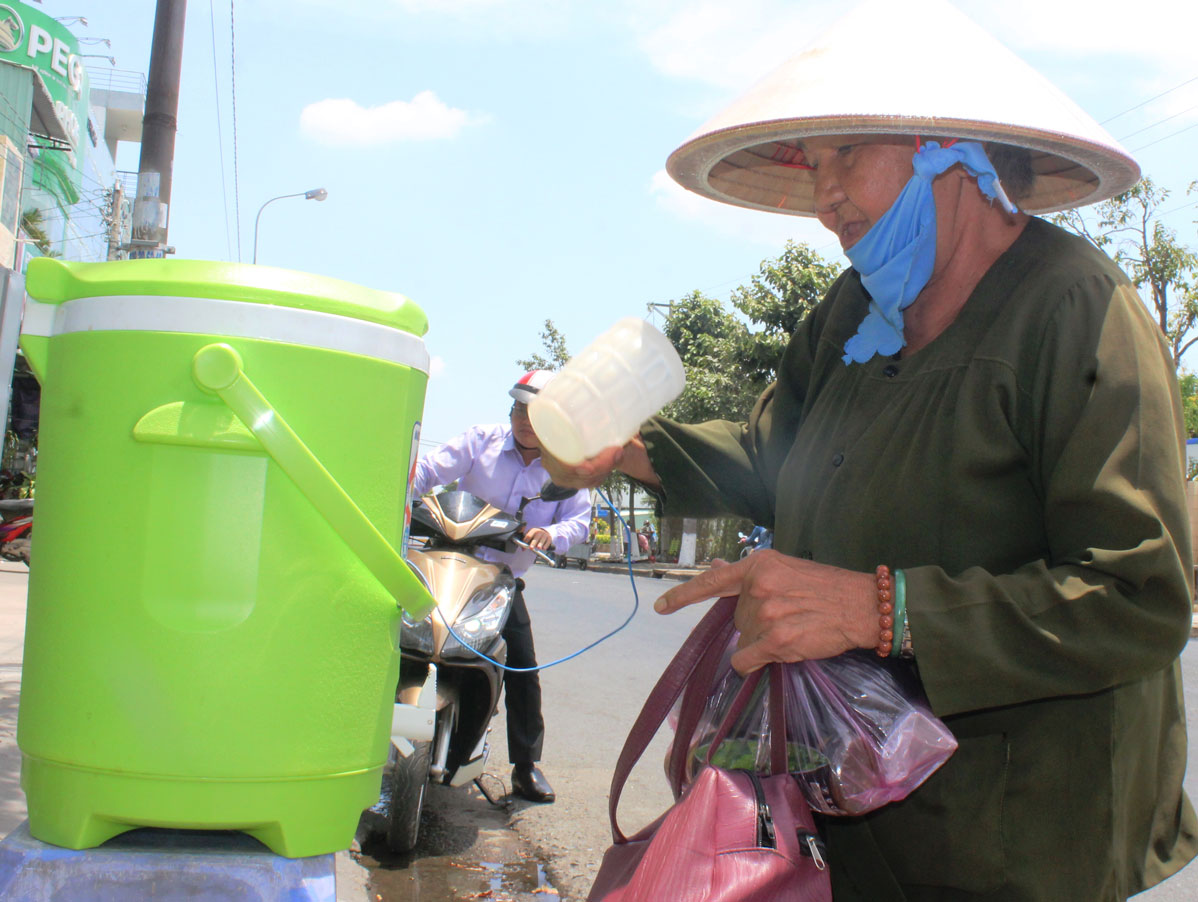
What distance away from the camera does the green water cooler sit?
3.76 ft

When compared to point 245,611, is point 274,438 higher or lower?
higher

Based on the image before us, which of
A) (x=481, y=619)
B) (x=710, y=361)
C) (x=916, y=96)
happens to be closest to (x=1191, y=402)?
(x=710, y=361)

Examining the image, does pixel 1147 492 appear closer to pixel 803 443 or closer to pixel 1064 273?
pixel 1064 273

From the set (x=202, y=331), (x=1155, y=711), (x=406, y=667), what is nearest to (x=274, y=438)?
(x=202, y=331)

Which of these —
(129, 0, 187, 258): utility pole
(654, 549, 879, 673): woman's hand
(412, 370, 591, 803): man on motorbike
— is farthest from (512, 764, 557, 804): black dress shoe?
(129, 0, 187, 258): utility pole

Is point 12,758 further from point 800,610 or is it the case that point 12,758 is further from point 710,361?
point 710,361

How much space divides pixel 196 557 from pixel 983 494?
1.00 metres

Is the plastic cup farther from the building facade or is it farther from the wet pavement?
the building facade

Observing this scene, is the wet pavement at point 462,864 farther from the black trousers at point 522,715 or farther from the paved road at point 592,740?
the black trousers at point 522,715

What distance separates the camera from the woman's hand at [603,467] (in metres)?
1.90

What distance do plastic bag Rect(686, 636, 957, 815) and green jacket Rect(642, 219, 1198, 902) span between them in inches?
3.2

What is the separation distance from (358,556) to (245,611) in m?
0.13

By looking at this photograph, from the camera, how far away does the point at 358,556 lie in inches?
47.2

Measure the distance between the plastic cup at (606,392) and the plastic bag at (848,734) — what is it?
57 cm
